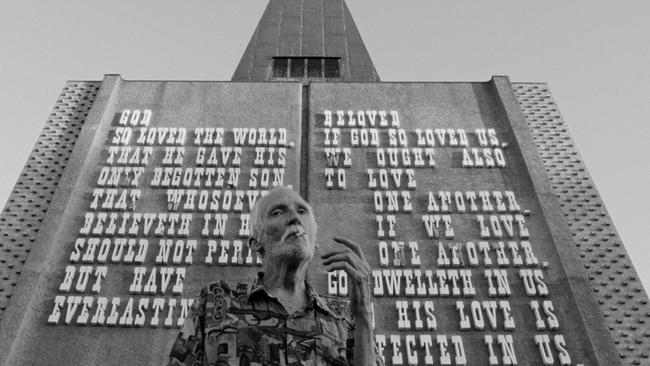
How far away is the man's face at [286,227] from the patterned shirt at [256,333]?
0.20 m

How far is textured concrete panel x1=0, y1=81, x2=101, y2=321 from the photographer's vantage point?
10203 mm

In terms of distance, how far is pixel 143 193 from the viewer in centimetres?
1120

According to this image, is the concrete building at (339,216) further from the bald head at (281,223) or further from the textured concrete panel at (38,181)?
the bald head at (281,223)

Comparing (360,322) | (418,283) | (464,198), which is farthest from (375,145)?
(360,322)

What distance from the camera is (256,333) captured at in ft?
9.10

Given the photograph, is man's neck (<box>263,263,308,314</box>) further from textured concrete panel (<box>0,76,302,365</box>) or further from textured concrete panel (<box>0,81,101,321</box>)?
textured concrete panel (<box>0,81,101,321</box>)

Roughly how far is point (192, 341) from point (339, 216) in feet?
26.5

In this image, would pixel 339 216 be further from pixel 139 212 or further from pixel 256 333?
pixel 256 333

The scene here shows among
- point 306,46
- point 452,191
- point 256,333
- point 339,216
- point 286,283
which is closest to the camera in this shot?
point 256,333

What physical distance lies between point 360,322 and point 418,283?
7140 millimetres

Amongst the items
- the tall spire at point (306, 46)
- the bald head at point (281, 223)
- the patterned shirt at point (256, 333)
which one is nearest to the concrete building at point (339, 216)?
the tall spire at point (306, 46)

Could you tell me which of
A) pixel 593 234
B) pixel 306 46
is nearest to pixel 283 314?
pixel 593 234

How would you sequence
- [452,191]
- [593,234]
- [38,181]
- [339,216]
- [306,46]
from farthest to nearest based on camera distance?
[306,46], [38,181], [452,191], [339,216], [593,234]

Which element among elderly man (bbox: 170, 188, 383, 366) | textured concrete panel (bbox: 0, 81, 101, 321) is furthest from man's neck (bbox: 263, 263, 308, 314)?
textured concrete panel (bbox: 0, 81, 101, 321)
